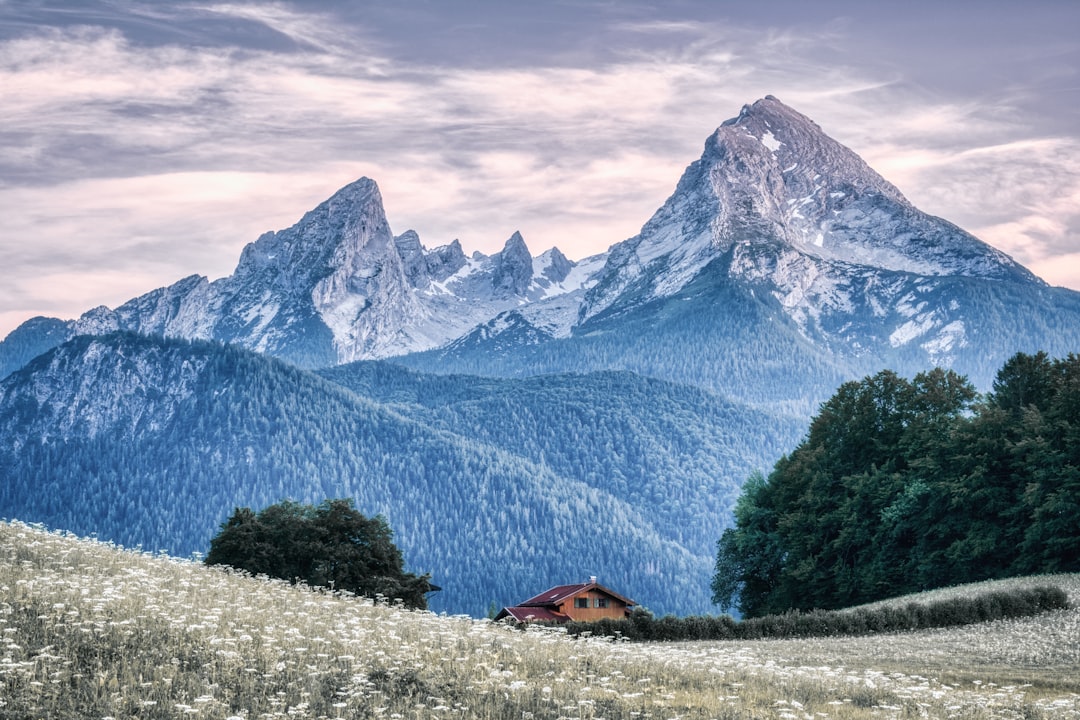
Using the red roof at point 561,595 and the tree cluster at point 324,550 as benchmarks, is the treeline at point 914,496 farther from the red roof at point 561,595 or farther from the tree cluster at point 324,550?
the tree cluster at point 324,550

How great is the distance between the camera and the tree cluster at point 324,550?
7144 cm

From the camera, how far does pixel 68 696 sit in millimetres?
20141

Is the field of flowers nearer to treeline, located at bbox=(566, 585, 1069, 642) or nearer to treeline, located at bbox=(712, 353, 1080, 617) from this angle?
treeline, located at bbox=(566, 585, 1069, 642)

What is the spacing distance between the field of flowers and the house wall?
67.0 metres

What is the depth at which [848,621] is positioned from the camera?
5150 centimetres

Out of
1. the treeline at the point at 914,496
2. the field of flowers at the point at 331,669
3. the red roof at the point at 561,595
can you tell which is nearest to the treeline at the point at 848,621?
the treeline at the point at 914,496

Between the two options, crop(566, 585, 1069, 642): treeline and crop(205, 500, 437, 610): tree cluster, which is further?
crop(205, 500, 437, 610): tree cluster

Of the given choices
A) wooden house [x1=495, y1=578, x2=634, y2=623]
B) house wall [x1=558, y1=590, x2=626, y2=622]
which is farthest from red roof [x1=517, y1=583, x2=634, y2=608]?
house wall [x1=558, y1=590, x2=626, y2=622]

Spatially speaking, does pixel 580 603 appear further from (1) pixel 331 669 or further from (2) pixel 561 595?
(1) pixel 331 669

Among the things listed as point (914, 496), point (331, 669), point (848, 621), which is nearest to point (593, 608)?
point (914, 496)

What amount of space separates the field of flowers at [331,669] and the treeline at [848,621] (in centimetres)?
1715

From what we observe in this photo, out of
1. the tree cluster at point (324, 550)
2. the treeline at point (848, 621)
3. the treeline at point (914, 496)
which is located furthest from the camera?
the tree cluster at point (324, 550)

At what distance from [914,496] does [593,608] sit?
119 feet

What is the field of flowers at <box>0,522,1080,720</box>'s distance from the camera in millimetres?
20641
